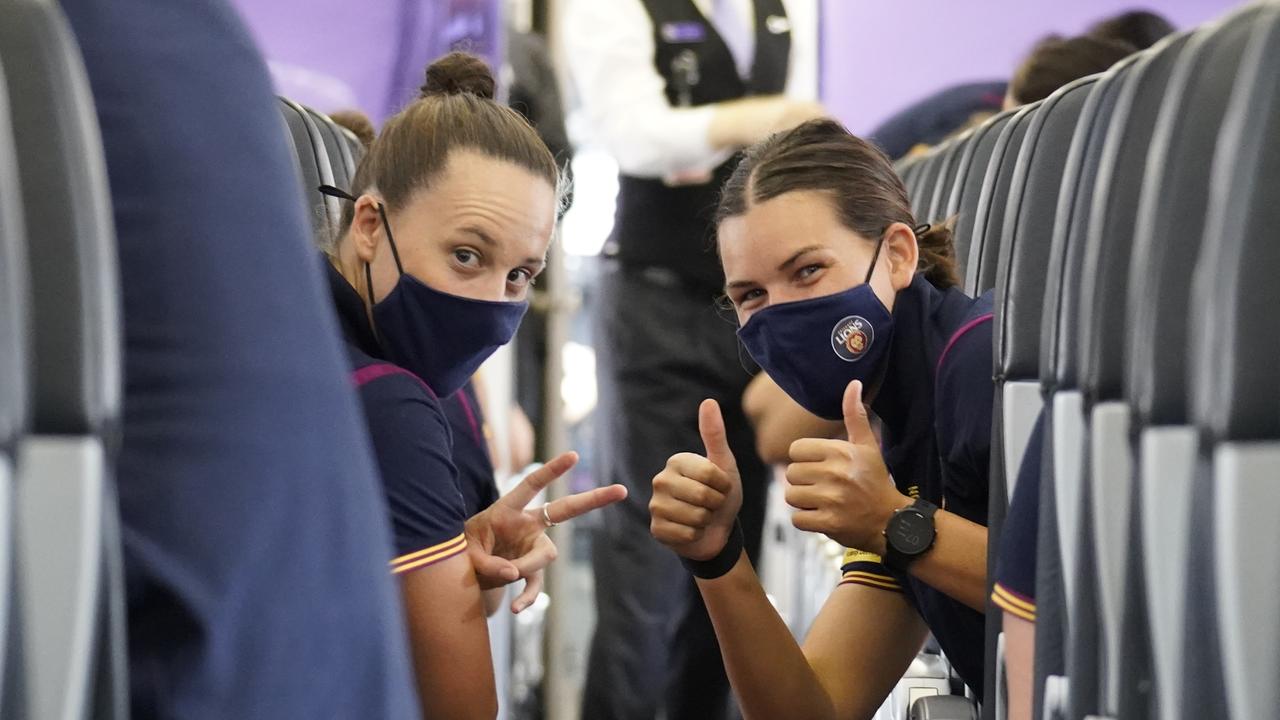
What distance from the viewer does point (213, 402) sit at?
2.18ft

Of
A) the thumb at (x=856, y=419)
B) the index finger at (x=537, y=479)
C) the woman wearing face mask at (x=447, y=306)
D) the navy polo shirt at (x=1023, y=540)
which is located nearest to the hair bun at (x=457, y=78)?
the woman wearing face mask at (x=447, y=306)

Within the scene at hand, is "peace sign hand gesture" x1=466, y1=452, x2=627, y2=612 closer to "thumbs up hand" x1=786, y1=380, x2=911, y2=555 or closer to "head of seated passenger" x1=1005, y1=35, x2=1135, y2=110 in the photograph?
"thumbs up hand" x1=786, y1=380, x2=911, y2=555

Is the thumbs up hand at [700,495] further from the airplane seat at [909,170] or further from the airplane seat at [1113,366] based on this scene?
the airplane seat at [909,170]

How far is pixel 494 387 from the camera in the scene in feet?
10.4

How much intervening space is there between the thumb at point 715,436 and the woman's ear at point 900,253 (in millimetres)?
242

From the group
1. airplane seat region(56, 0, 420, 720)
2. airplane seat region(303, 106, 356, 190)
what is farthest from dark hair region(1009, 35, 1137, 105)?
airplane seat region(56, 0, 420, 720)

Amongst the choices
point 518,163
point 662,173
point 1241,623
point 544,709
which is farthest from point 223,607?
point 544,709

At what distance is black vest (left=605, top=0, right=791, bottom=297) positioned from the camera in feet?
8.73

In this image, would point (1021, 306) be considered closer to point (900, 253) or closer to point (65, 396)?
point (900, 253)

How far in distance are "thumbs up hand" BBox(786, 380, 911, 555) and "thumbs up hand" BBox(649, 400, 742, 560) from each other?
8 cm

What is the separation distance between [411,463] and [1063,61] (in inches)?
50.0

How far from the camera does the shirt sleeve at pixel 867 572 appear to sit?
5.26 feet

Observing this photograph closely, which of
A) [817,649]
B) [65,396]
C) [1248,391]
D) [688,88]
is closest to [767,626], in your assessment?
[817,649]

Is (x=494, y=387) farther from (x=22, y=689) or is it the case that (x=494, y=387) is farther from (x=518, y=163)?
(x=22, y=689)
